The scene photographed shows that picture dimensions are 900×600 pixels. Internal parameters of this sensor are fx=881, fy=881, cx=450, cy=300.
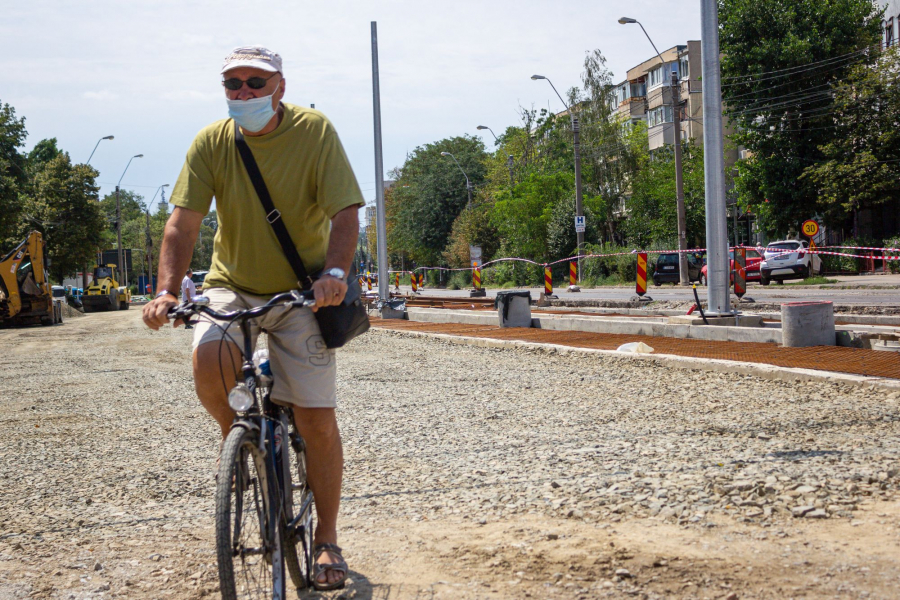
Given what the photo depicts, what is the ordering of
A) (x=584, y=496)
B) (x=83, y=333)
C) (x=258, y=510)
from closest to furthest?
(x=258, y=510), (x=584, y=496), (x=83, y=333)

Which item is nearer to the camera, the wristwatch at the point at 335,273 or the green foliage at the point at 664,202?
the wristwatch at the point at 335,273

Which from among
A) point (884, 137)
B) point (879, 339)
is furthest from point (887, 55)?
point (879, 339)

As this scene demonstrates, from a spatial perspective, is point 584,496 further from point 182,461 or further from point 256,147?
point 182,461

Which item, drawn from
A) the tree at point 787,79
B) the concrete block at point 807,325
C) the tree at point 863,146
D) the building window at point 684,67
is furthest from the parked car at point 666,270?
the building window at point 684,67

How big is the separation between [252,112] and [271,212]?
36 cm

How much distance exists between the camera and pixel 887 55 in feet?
117

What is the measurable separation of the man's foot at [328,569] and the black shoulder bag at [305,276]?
787 mm

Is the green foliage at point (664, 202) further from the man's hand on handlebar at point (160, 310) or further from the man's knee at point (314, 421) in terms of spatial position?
the man's hand on handlebar at point (160, 310)

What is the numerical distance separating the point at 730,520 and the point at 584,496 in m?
0.78

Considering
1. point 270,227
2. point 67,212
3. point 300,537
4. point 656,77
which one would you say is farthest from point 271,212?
point 656,77

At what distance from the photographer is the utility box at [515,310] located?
53.0 feet

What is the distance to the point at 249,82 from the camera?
3.14 meters

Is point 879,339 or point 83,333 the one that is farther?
point 83,333

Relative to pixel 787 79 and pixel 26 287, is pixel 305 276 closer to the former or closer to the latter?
pixel 26 287
